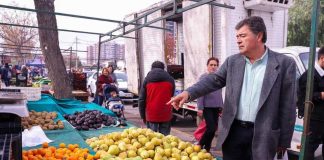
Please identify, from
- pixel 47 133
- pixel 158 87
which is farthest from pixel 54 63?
pixel 47 133

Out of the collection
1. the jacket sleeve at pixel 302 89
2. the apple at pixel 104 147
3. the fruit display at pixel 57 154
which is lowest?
the apple at pixel 104 147

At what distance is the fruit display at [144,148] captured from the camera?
3503 mm

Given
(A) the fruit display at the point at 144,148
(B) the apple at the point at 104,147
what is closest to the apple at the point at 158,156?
(A) the fruit display at the point at 144,148

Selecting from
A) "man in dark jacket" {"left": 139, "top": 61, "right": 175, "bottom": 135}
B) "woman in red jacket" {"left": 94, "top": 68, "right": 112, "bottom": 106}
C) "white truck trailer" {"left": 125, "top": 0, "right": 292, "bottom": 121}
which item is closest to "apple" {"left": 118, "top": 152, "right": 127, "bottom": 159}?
"man in dark jacket" {"left": 139, "top": 61, "right": 175, "bottom": 135}

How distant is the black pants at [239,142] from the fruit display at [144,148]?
573 mm

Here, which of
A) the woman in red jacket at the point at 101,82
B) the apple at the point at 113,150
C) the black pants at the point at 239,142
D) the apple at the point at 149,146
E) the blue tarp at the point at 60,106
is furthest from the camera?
the woman in red jacket at the point at 101,82

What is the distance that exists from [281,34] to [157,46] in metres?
3.98

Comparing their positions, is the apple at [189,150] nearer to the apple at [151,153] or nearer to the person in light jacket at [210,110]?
the apple at [151,153]

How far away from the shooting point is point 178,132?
8.85 metres

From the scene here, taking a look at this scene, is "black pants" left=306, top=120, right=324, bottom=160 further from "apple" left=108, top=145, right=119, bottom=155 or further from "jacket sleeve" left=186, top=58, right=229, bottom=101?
"apple" left=108, top=145, right=119, bottom=155

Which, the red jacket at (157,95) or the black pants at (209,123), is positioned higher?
the red jacket at (157,95)

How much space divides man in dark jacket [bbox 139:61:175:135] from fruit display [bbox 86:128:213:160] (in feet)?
6.68

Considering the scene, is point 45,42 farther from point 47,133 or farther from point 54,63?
point 47,133

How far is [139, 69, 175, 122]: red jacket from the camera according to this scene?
6.13 m
